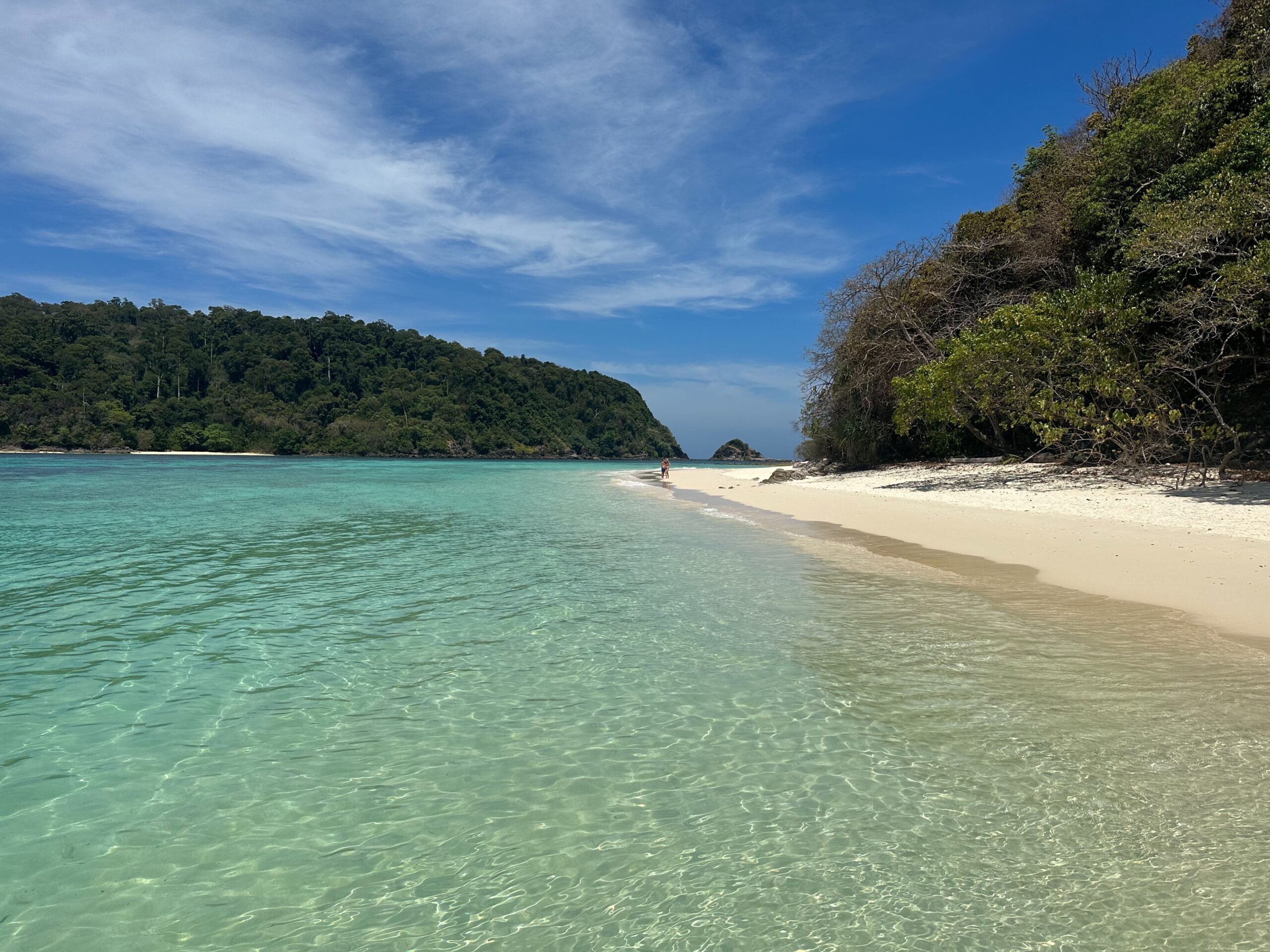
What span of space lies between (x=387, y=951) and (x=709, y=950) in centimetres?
114

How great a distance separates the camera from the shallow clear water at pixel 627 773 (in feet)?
8.36

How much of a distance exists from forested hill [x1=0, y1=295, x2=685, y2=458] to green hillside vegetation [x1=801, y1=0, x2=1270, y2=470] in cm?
10534

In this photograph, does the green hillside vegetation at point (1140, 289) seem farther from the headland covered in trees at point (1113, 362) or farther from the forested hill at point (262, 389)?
the forested hill at point (262, 389)

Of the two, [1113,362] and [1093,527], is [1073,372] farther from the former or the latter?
[1093,527]

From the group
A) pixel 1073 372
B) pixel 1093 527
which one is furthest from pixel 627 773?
pixel 1073 372

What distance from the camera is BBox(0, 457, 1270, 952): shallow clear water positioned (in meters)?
2.55

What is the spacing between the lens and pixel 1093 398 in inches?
760

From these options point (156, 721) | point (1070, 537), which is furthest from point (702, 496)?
point (156, 721)

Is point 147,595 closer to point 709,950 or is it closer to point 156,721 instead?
point 156,721

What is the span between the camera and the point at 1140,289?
18.2 m

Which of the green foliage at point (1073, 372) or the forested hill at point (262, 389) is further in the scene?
the forested hill at point (262, 389)

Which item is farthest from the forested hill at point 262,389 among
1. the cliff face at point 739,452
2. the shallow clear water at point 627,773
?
the shallow clear water at point 627,773

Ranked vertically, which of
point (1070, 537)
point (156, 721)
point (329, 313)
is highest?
point (329, 313)

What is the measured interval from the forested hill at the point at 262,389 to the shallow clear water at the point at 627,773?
11242 cm
